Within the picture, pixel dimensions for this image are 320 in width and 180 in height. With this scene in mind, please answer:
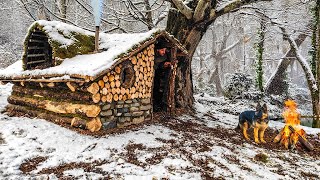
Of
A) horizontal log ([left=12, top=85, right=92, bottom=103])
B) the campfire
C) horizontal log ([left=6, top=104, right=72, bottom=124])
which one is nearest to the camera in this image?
horizontal log ([left=12, top=85, right=92, bottom=103])

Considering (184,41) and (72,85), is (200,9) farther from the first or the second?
(72,85)

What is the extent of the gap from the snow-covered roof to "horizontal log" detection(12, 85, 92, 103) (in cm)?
49

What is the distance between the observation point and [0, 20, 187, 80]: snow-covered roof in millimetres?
6297

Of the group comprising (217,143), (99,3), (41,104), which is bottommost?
(217,143)

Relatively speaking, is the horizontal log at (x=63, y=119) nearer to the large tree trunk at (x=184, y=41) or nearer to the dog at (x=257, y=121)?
the dog at (x=257, y=121)

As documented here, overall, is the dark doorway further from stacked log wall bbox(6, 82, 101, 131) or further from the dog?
stacked log wall bbox(6, 82, 101, 131)

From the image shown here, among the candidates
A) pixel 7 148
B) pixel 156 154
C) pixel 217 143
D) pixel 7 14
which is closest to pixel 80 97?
pixel 7 148

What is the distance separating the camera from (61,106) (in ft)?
22.4

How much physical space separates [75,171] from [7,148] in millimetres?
1706

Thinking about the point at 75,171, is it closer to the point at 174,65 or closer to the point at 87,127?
the point at 87,127

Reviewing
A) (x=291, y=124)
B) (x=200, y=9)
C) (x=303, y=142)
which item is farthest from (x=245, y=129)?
(x=200, y=9)

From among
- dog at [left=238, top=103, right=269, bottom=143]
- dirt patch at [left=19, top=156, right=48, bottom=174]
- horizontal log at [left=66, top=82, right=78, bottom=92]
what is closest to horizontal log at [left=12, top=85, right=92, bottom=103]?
horizontal log at [left=66, top=82, right=78, bottom=92]

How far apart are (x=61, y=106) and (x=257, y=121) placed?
5.21 metres

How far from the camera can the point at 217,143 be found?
6770 mm
